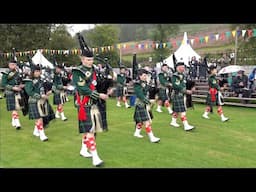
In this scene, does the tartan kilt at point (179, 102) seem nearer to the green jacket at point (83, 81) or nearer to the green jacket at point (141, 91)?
the green jacket at point (141, 91)

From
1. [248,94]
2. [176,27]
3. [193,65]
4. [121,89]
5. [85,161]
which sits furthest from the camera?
[176,27]

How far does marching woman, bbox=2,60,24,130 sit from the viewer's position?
8.34m

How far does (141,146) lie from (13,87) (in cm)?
400

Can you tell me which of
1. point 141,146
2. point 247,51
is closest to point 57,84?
point 141,146

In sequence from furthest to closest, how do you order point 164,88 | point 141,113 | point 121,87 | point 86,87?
point 121,87
point 164,88
point 141,113
point 86,87

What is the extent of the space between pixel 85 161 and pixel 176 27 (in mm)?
30897

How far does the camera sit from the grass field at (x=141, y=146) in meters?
5.49

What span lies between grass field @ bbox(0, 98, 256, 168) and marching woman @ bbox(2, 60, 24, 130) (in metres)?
0.64

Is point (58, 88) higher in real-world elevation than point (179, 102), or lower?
higher

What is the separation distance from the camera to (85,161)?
5578 millimetres

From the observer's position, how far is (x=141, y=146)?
6590mm

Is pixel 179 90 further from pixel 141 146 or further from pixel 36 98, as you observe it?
pixel 36 98

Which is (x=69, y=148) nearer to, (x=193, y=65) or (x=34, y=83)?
(x=34, y=83)

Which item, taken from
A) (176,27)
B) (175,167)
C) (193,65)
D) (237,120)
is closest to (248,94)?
(237,120)
